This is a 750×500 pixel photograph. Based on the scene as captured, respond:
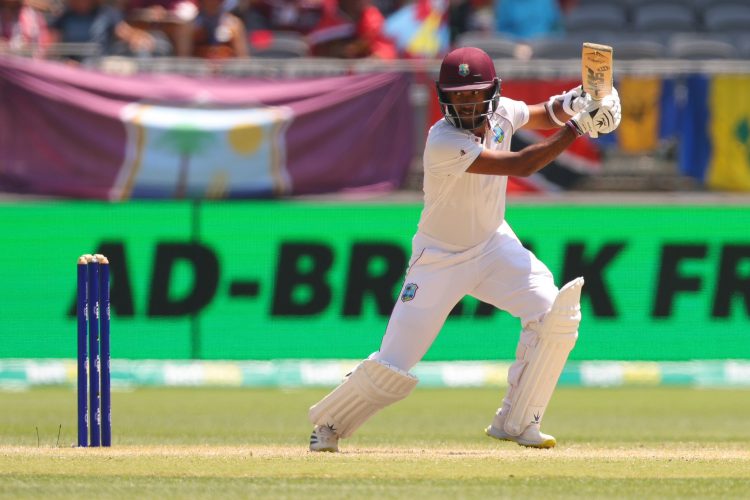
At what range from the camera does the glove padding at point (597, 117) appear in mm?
7320

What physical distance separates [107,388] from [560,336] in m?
2.21

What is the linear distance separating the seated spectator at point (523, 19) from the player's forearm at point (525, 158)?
916cm

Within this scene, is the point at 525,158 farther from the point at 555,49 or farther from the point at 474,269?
the point at 555,49

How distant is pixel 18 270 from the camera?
41.7 feet

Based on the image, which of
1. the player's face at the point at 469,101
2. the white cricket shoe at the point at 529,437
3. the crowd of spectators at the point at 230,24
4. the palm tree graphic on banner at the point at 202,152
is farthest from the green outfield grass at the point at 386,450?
the crowd of spectators at the point at 230,24

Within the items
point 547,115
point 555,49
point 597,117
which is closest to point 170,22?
point 555,49

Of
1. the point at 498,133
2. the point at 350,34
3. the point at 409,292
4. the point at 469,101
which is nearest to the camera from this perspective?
the point at 469,101

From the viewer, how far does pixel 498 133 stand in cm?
771

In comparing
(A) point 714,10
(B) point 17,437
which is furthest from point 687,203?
(B) point 17,437

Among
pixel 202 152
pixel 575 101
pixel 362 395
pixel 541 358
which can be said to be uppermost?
pixel 575 101

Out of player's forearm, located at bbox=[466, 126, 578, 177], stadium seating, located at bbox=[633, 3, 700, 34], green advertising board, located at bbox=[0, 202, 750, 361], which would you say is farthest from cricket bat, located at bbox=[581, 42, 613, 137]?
stadium seating, located at bbox=[633, 3, 700, 34]

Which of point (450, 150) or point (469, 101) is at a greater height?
point (469, 101)

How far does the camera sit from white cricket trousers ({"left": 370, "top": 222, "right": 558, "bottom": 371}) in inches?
296

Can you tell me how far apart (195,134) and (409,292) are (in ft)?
20.9
